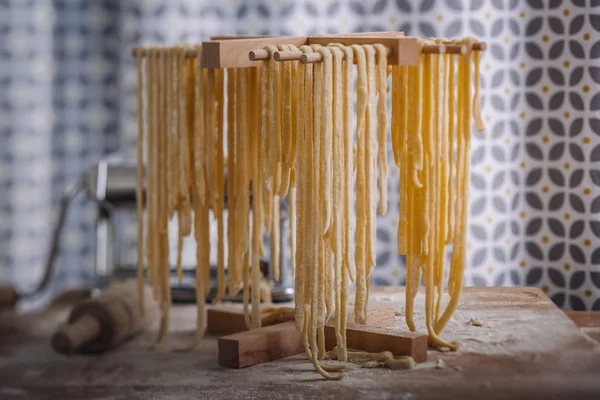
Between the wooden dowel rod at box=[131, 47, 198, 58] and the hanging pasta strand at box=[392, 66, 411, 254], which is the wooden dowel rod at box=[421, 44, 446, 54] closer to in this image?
the hanging pasta strand at box=[392, 66, 411, 254]

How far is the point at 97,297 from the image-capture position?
1.19 m

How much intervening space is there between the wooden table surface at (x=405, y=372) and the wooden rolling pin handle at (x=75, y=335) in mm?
15

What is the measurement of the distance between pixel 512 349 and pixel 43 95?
1.68m

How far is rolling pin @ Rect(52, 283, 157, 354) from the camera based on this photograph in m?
1.07

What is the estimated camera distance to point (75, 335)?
107 cm

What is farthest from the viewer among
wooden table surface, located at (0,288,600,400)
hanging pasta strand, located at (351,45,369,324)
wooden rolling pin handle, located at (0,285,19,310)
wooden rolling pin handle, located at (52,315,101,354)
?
wooden rolling pin handle, located at (0,285,19,310)

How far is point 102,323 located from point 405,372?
0.44m

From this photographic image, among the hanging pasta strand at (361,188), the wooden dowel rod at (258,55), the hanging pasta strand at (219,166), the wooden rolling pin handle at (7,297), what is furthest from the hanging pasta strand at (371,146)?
the wooden rolling pin handle at (7,297)

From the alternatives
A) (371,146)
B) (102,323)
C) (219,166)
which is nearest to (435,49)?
(371,146)

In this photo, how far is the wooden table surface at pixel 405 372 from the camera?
33.4 inches

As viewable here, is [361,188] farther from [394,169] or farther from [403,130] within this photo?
[394,169]

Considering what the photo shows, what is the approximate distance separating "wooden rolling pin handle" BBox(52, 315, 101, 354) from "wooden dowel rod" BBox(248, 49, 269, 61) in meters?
0.43

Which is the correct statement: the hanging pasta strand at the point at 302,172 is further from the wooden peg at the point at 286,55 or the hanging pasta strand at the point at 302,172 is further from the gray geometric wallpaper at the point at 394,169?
the gray geometric wallpaper at the point at 394,169

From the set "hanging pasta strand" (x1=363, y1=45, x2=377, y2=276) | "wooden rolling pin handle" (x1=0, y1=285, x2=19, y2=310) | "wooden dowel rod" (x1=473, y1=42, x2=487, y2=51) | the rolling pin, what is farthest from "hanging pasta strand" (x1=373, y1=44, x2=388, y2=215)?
"wooden rolling pin handle" (x1=0, y1=285, x2=19, y2=310)
